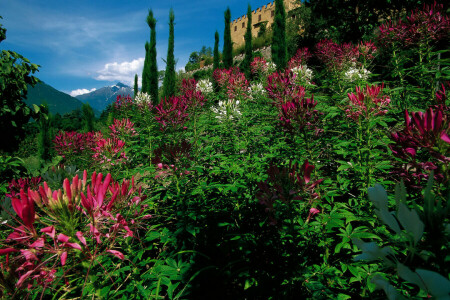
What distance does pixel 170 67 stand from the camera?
488 inches

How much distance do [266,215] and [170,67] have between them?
12724mm

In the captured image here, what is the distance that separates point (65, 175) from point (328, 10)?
11.1 m

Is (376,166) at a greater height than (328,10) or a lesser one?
lesser

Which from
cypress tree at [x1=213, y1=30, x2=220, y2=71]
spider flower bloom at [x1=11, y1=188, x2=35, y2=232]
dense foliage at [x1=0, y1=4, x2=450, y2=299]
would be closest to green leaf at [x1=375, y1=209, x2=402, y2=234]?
dense foliage at [x1=0, y1=4, x2=450, y2=299]

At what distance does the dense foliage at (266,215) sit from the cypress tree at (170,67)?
9.72 meters

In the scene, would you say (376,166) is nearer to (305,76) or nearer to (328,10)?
(305,76)

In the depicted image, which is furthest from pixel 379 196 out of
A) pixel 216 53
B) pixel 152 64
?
pixel 216 53

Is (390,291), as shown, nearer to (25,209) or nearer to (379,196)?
(379,196)

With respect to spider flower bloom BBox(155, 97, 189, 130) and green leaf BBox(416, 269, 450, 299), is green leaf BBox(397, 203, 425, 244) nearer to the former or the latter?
green leaf BBox(416, 269, 450, 299)

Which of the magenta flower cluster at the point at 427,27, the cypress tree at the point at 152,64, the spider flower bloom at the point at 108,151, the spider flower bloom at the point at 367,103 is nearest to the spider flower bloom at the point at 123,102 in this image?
the spider flower bloom at the point at 108,151

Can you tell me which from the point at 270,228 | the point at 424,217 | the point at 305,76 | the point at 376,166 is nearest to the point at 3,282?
the point at 424,217

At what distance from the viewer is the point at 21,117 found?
9.04 ft

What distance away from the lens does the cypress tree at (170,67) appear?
38.4 ft

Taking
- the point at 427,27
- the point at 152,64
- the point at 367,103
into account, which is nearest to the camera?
the point at 367,103
